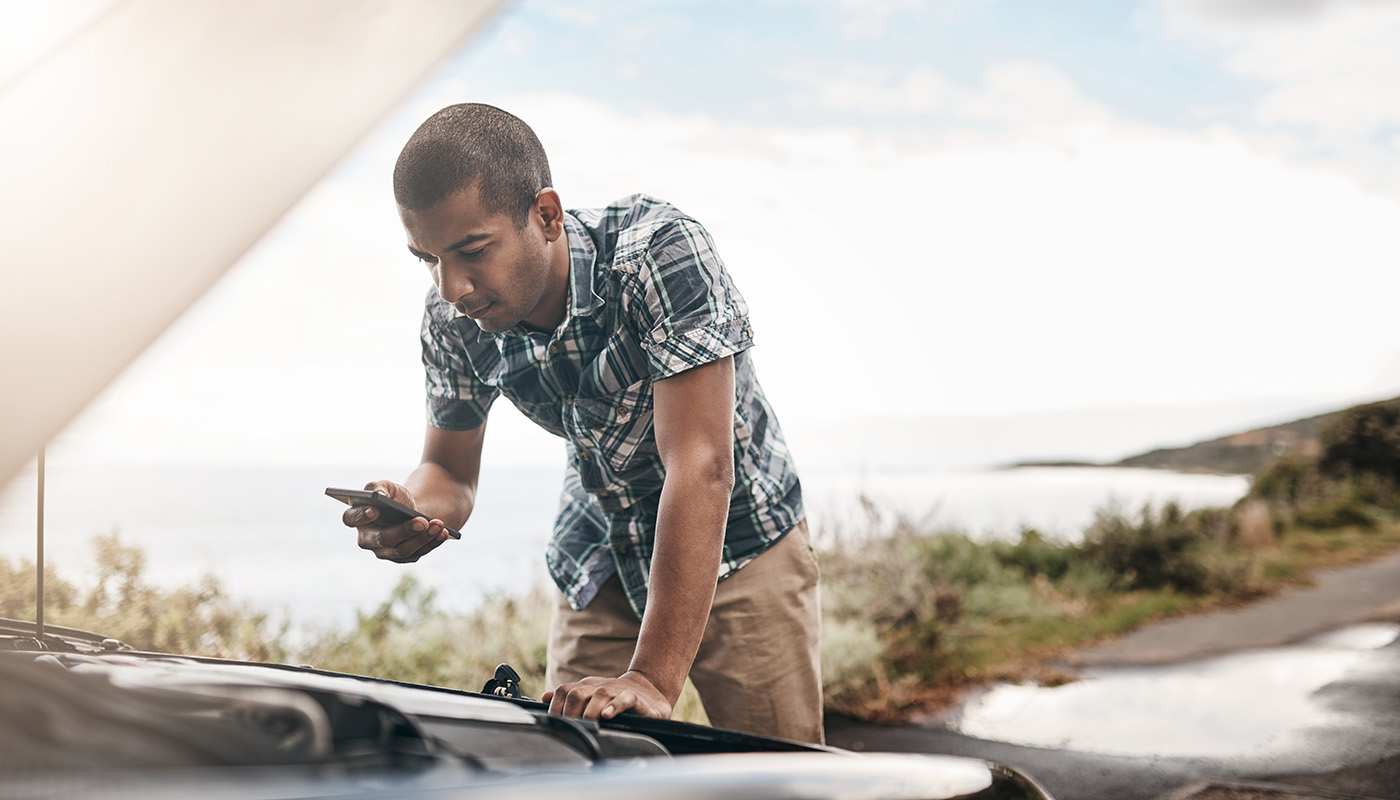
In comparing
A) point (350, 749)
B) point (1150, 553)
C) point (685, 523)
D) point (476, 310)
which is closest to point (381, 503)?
point (476, 310)

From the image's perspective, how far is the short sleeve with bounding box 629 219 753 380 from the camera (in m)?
1.51

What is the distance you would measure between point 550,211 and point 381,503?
1.97 ft

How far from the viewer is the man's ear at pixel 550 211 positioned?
1.66 m

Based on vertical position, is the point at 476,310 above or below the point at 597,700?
above

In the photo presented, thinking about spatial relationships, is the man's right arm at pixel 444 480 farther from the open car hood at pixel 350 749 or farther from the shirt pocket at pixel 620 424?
the open car hood at pixel 350 749

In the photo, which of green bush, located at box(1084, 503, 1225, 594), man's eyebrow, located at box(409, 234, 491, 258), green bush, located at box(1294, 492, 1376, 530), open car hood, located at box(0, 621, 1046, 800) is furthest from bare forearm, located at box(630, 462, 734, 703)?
green bush, located at box(1294, 492, 1376, 530)

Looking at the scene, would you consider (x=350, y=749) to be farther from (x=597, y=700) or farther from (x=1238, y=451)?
(x=1238, y=451)

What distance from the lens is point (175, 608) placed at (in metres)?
3.45

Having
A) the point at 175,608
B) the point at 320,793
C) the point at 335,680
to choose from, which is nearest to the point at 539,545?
the point at 175,608

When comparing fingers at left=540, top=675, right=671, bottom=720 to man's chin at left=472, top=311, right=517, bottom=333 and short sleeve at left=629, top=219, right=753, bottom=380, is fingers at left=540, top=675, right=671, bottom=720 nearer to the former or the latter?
short sleeve at left=629, top=219, right=753, bottom=380

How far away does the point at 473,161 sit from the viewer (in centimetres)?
153

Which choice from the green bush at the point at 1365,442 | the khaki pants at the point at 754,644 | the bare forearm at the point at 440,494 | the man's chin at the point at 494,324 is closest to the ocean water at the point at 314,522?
the bare forearm at the point at 440,494

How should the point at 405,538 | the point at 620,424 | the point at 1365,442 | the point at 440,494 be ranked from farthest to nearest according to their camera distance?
1. the point at 1365,442
2. the point at 440,494
3. the point at 620,424
4. the point at 405,538

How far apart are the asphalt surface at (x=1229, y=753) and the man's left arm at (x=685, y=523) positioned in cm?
225
